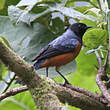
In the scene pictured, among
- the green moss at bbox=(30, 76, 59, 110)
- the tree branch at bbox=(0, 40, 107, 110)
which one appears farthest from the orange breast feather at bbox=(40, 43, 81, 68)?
the green moss at bbox=(30, 76, 59, 110)

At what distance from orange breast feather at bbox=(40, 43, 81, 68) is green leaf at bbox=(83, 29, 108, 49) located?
0.37 metres

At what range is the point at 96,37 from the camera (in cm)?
196

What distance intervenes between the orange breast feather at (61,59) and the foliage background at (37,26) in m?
0.07

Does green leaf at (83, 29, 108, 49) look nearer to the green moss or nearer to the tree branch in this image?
the tree branch

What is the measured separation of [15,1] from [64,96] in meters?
0.97

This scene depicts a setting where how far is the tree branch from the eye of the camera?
1318mm

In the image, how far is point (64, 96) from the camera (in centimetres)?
168

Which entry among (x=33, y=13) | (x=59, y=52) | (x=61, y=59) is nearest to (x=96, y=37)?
(x=33, y=13)

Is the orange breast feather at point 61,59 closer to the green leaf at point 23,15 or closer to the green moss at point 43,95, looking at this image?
the green leaf at point 23,15

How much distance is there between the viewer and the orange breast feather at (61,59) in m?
2.37

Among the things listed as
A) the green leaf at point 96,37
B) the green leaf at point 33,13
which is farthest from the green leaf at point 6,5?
the green leaf at point 96,37

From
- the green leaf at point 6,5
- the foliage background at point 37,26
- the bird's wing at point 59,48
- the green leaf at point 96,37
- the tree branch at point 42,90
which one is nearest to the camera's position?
the tree branch at point 42,90

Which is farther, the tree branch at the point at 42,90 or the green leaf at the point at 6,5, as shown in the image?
the green leaf at the point at 6,5

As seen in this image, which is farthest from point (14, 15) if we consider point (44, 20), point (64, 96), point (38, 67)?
point (64, 96)
